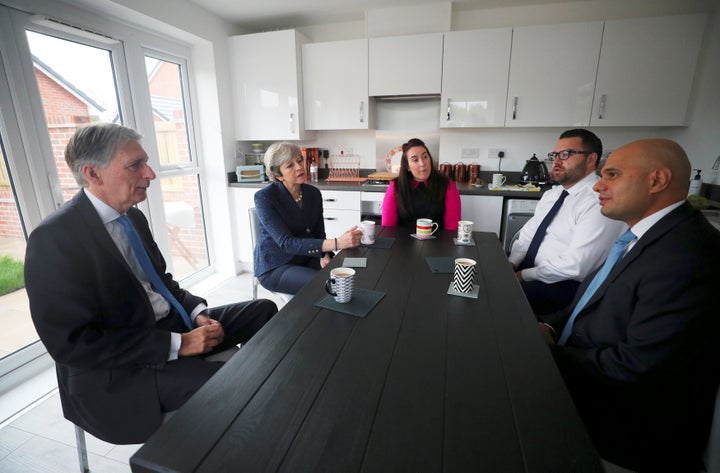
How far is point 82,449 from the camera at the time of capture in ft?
4.56

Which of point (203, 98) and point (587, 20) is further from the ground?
point (587, 20)

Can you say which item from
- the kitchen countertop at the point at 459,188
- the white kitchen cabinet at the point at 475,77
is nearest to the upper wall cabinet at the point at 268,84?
the kitchen countertop at the point at 459,188

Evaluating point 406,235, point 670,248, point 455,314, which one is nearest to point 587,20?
point 406,235

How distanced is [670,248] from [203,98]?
3.63m

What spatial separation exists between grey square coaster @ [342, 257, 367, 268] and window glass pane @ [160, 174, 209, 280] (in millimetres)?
2231

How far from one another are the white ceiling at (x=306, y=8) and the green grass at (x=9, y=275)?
7.75 feet

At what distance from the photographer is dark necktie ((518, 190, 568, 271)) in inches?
77.2

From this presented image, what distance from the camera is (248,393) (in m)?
0.79

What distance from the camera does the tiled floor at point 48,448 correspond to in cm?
153

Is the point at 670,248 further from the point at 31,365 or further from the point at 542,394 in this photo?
the point at 31,365

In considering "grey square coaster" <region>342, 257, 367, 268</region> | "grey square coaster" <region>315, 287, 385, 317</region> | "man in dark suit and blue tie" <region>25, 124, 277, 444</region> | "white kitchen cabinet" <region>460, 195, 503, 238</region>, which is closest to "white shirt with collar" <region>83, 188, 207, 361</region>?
"man in dark suit and blue tie" <region>25, 124, 277, 444</region>

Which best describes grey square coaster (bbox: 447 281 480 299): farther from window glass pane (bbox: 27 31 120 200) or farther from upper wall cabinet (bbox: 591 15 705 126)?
upper wall cabinet (bbox: 591 15 705 126)

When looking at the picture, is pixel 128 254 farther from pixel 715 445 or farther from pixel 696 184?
pixel 696 184

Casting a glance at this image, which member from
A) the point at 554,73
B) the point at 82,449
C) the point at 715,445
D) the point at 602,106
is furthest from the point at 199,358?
the point at 602,106
